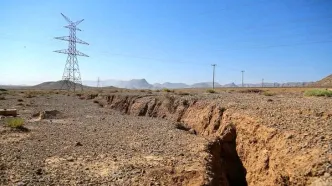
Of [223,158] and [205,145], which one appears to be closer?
[205,145]

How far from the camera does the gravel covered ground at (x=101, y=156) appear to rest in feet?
34.4

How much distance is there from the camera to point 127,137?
17391mm

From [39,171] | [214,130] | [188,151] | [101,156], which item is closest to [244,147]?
[188,151]

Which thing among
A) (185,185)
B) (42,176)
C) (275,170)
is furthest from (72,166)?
(275,170)

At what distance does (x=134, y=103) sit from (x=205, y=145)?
65.4ft

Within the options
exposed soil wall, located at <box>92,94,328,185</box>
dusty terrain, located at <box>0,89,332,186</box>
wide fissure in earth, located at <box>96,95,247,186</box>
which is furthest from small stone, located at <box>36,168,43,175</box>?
exposed soil wall, located at <box>92,94,328,185</box>

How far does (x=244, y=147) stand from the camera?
15.3 meters

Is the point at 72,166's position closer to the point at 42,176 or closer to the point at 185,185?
the point at 42,176

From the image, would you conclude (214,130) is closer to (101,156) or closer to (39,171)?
(101,156)

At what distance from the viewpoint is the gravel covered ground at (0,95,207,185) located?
34.4ft

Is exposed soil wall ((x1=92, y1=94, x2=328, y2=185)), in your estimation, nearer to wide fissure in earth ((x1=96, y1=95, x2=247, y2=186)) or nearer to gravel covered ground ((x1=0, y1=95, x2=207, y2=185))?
wide fissure in earth ((x1=96, y1=95, x2=247, y2=186))

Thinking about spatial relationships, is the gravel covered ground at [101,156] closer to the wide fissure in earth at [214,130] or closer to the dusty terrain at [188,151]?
the dusty terrain at [188,151]

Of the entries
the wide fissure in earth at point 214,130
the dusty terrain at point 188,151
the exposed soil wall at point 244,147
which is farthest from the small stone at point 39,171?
the exposed soil wall at point 244,147

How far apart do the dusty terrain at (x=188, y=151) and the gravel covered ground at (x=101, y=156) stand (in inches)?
1.2
